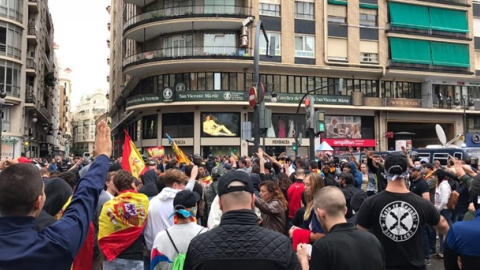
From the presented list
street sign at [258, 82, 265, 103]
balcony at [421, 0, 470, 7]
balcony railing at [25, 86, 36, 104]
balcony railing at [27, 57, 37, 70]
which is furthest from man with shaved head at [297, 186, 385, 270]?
balcony railing at [27, 57, 37, 70]

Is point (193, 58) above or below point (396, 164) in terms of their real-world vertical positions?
above

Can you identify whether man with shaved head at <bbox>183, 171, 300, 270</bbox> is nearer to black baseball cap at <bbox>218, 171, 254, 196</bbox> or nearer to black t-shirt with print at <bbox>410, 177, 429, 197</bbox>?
black baseball cap at <bbox>218, 171, 254, 196</bbox>

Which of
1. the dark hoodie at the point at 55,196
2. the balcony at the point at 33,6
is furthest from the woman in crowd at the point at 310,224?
the balcony at the point at 33,6

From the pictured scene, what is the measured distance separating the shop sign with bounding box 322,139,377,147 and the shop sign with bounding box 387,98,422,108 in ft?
12.2

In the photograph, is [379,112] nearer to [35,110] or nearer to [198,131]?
[198,131]

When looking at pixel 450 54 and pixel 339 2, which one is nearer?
pixel 339 2

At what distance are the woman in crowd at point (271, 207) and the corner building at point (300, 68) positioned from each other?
26.8 metres

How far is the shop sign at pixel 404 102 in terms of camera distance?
37.2 m

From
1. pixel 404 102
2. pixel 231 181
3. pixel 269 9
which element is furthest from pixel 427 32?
pixel 231 181

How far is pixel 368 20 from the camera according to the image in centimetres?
3653

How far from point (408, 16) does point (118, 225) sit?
38236 millimetres

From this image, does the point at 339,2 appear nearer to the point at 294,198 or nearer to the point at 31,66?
the point at 31,66

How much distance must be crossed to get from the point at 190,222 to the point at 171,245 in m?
0.29

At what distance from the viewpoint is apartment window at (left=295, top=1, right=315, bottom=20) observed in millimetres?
34656
